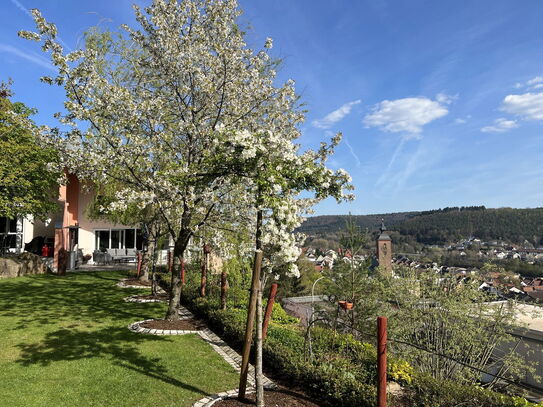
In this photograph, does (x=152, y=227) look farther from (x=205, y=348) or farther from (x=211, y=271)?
(x=205, y=348)

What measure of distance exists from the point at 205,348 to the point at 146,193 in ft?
12.4

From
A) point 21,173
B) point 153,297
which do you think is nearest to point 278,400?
point 153,297

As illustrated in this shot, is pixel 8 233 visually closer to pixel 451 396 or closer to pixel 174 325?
pixel 174 325

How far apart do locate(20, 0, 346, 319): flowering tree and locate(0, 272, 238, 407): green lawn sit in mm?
1932

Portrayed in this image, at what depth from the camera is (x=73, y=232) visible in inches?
882

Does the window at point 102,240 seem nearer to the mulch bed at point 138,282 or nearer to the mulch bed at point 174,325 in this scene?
the mulch bed at point 138,282

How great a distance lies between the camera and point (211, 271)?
48.1 feet

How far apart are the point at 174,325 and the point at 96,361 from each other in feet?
8.95

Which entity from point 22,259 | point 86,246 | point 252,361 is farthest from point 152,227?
point 86,246

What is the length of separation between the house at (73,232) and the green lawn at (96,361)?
37.6ft

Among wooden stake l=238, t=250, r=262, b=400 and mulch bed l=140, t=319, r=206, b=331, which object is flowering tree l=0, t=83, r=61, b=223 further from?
wooden stake l=238, t=250, r=262, b=400

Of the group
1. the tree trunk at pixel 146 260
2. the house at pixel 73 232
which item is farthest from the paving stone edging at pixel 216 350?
the house at pixel 73 232

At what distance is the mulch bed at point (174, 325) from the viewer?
9.50 metres

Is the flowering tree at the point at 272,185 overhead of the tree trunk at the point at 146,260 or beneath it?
overhead
